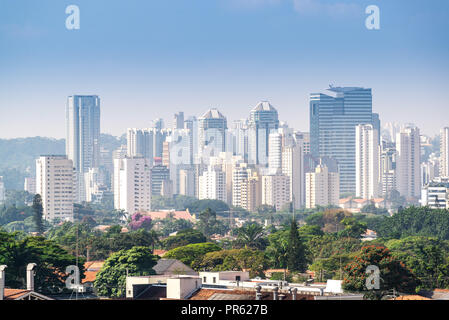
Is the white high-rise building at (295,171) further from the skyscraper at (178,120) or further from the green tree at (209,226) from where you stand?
the green tree at (209,226)

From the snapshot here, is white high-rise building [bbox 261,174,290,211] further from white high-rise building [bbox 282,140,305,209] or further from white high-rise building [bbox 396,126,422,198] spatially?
white high-rise building [bbox 396,126,422,198]

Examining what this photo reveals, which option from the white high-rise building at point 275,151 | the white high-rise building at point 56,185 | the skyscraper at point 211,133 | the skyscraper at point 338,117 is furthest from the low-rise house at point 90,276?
the skyscraper at point 338,117

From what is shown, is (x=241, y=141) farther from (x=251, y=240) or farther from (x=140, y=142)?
(x=251, y=240)

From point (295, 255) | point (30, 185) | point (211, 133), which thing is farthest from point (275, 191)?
point (295, 255)

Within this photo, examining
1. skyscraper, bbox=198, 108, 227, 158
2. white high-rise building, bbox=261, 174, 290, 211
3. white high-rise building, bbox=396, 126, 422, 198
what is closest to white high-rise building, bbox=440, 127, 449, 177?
white high-rise building, bbox=396, 126, 422, 198
